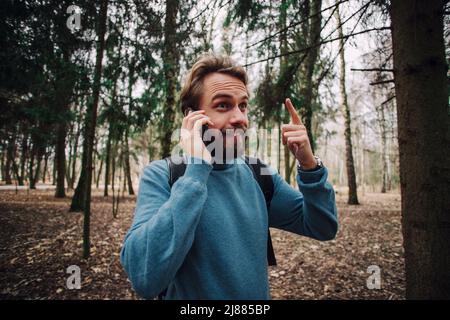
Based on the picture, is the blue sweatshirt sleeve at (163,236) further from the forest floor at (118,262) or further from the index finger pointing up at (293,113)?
the forest floor at (118,262)

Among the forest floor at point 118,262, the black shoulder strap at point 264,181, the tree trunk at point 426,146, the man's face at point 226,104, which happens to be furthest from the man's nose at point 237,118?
the forest floor at point 118,262

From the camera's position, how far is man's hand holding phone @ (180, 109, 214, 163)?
126 centimetres

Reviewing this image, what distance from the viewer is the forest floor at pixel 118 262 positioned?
4156mm

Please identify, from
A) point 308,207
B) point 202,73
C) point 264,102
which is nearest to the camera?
point 308,207

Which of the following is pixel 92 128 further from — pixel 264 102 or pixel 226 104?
pixel 226 104

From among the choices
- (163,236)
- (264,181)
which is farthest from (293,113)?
(163,236)

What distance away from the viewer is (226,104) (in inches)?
61.1

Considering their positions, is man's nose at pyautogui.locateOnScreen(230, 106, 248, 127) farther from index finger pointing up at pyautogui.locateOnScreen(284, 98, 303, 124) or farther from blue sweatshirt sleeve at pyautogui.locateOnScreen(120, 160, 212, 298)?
blue sweatshirt sleeve at pyautogui.locateOnScreen(120, 160, 212, 298)

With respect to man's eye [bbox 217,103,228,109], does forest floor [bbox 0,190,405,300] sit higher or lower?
lower

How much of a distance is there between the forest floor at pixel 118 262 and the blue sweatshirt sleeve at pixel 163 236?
359 cm

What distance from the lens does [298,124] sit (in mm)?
1493

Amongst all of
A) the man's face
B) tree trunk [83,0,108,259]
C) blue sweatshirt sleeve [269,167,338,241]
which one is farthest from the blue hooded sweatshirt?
tree trunk [83,0,108,259]

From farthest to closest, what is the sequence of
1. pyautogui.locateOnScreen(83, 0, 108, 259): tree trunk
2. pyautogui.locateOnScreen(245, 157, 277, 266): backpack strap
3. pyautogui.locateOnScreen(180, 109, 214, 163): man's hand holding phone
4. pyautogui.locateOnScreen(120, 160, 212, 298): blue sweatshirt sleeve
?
pyautogui.locateOnScreen(83, 0, 108, 259): tree trunk → pyautogui.locateOnScreen(245, 157, 277, 266): backpack strap → pyautogui.locateOnScreen(180, 109, 214, 163): man's hand holding phone → pyautogui.locateOnScreen(120, 160, 212, 298): blue sweatshirt sleeve

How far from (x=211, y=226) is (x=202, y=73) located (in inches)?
38.0
